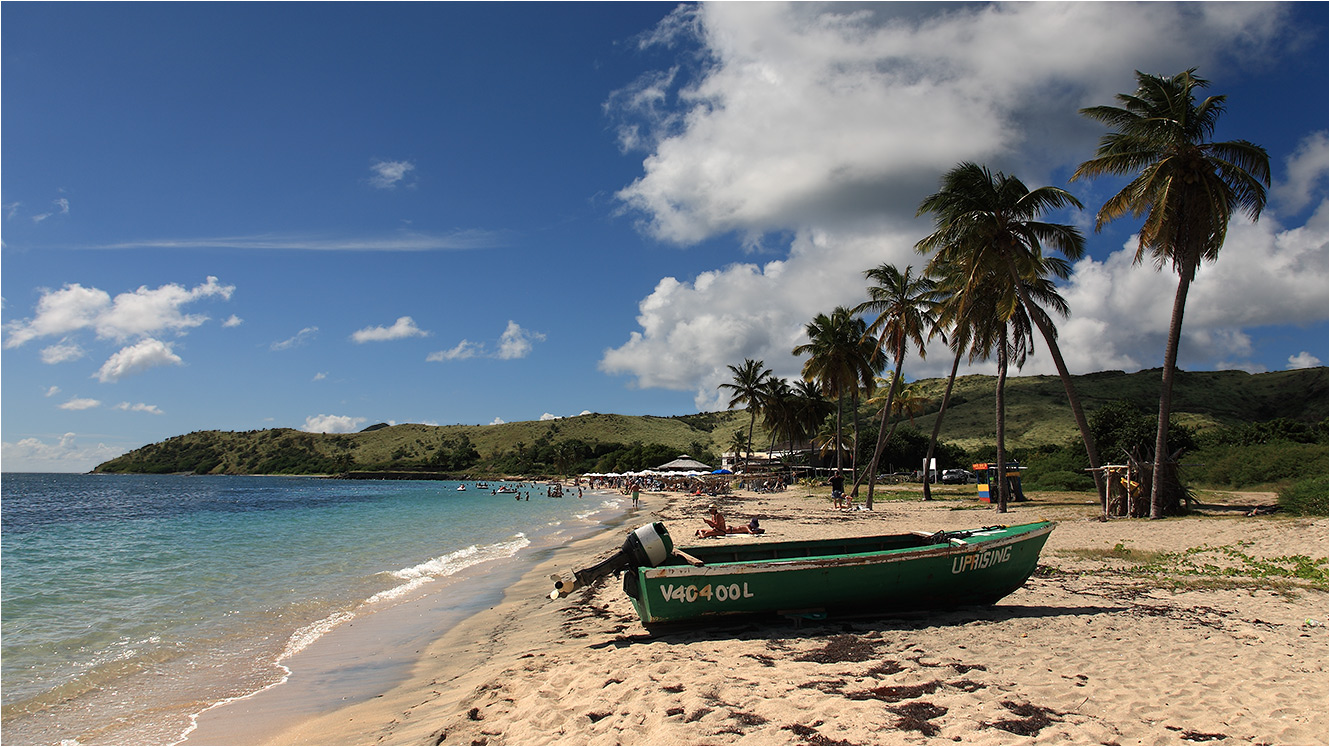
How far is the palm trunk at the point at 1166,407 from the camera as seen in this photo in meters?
16.7

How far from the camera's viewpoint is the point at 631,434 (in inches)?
4382

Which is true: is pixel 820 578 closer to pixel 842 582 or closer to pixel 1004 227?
pixel 842 582

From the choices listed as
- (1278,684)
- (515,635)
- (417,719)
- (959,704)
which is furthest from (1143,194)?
Answer: (417,719)

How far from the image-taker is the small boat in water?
6.92 metres

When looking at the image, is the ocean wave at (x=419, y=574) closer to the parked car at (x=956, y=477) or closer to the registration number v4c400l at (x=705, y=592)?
the registration number v4c400l at (x=705, y=592)

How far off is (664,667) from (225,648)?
676 cm

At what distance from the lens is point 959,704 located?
4.78 m

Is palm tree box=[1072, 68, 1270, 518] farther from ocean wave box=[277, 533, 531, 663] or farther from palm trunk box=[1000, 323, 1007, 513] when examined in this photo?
ocean wave box=[277, 533, 531, 663]

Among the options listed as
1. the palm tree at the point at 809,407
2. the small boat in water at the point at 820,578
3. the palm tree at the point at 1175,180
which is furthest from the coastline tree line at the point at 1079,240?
the palm tree at the point at 809,407

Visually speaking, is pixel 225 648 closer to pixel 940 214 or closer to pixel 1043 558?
pixel 1043 558

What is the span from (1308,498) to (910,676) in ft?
60.8

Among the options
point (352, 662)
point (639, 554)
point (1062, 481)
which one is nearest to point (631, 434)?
point (1062, 481)

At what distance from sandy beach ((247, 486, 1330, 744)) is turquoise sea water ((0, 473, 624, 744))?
2340 mm

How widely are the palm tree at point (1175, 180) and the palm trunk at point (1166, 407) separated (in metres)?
0.02
